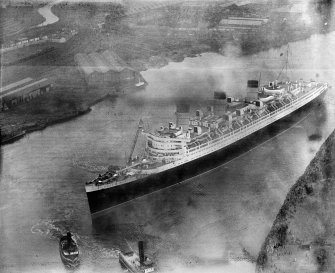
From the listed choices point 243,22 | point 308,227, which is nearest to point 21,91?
point 243,22

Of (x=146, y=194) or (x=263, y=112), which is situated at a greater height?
(x=263, y=112)

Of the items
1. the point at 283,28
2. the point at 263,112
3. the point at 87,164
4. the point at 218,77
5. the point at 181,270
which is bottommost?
the point at 181,270

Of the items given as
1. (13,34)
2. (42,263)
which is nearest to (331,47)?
(13,34)

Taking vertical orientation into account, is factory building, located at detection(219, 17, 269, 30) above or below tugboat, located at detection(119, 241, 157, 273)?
above

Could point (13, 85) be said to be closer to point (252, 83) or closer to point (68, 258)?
point (68, 258)

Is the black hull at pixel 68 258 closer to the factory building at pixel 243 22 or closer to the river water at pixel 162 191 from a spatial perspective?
the river water at pixel 162 191

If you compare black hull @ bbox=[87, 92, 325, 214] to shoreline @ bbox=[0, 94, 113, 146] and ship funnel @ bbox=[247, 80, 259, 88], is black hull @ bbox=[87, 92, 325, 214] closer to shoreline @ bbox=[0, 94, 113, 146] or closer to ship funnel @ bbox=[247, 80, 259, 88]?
ship funnel @ bbox=[247, 80, 259, 88]

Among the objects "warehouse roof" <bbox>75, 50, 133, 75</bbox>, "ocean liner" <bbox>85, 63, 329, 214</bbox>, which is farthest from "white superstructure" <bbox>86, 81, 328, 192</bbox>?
A: "warehouse roof" <bbox>75, 50, 133, 75</bbox>

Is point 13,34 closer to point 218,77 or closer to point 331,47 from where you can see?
point 218,77
